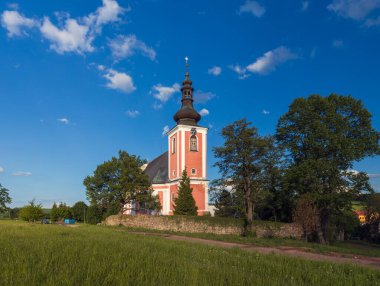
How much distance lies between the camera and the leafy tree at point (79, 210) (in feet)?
185

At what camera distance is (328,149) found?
28.3 metres

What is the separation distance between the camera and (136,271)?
5512mm

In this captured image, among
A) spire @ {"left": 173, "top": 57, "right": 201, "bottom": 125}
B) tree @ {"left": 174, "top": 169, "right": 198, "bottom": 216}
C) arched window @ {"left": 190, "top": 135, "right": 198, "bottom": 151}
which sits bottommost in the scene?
tree @ {"left": 174, "top": 169, "right": 198, "bottom": 216}

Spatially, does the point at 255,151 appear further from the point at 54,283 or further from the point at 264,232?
the point at 54,283

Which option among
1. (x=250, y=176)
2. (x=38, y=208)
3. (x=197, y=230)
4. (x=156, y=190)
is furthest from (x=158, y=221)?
(x=38, y=208)

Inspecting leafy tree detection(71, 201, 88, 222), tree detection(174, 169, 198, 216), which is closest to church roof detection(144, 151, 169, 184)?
tree detection(174, 169, 198, 216)

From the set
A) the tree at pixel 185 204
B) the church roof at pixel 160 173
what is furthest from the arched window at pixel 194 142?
the tree at pixel 185 204

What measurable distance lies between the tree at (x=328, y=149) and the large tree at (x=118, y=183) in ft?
62.2

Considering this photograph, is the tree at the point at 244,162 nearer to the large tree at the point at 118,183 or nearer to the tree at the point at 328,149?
the tree at the point at 328,149

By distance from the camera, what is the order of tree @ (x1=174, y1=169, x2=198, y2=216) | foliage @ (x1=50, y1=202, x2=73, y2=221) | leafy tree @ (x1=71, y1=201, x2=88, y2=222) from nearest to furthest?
1. tree @ (x1=174, y1=169, x2=198, y2=216)
2. leafy tree @ (x1=71, y1=201, x2=88, y2=222)
3. foliage @ (x1=50, y1=202, x2=73, y2=221)

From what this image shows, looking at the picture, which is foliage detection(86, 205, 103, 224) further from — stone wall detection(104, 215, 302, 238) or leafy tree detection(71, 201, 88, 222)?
stone wall detection(104, 215, 302, 238)

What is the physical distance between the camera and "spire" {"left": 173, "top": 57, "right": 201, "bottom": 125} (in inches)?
1860

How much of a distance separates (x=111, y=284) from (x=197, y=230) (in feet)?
84.2

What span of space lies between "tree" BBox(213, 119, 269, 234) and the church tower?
618 inches
